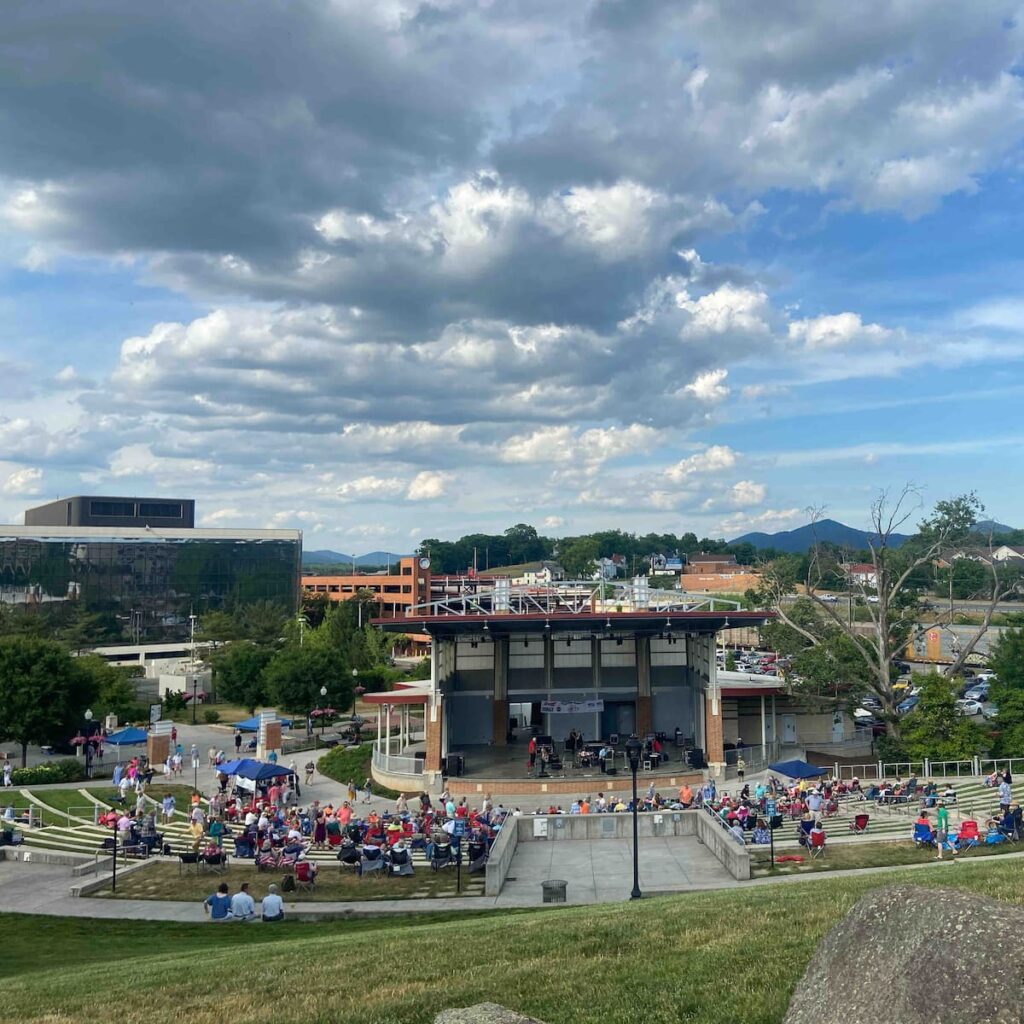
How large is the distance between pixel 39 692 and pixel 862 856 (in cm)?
3985

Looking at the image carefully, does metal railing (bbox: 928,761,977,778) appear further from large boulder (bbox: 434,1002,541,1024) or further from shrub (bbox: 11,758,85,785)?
shrub (bbox: 11,758,85,785)

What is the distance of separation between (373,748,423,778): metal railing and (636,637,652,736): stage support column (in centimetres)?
1220

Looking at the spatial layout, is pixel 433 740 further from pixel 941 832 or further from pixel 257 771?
pixel 941 832

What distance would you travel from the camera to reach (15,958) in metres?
17.1

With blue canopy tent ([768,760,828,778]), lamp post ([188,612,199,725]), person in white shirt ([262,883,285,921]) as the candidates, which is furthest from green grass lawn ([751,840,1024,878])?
lamp post ([188,612,199,725])

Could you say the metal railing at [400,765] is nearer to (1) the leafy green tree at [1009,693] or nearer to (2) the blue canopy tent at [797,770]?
(2) the blue canopy tent at [797,770]

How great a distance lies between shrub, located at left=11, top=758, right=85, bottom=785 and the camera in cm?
4097

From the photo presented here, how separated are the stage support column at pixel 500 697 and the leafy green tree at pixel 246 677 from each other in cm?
2487

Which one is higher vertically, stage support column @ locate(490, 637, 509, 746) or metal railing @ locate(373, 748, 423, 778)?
stage support column @ locate(490, 637, 509, 746)

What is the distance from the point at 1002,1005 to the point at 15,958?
1856cm

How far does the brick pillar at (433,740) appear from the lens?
3984 centimetres

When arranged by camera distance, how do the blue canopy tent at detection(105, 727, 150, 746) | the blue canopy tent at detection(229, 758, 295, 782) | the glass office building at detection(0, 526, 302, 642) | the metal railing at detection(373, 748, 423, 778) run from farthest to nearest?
the glass office building at detection(0, 526, 302, 642), the blue canopy tent at detection(105, 727, 150, 746), the metal railing at detection(373, 748, 423, 778), the blue canopy tent at detection(229, 758, 295, 782)

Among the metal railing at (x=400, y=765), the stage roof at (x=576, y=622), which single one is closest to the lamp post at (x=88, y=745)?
the metal railing at (x=400, y=765)

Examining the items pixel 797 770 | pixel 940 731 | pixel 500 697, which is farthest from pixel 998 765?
pixel 500 697
